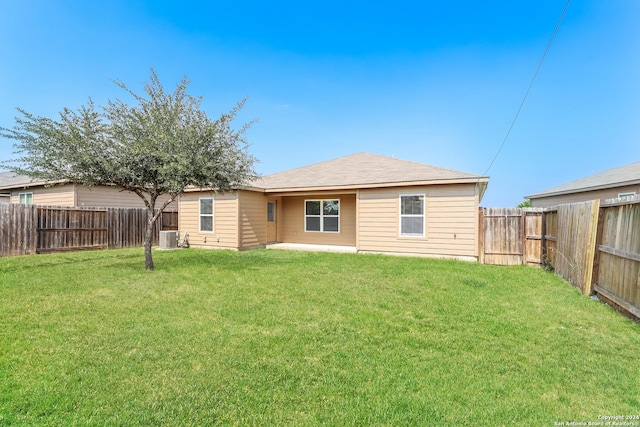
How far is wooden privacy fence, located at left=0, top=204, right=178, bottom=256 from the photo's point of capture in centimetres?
1078

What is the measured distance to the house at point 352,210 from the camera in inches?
396

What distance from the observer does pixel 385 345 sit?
349 centimetres

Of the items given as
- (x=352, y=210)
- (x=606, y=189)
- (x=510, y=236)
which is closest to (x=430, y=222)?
(x=510, y=236)

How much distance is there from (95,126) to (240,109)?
11.8 ft

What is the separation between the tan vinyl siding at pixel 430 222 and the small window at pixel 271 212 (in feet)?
14.9

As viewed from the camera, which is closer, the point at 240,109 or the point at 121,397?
the point at 121,397

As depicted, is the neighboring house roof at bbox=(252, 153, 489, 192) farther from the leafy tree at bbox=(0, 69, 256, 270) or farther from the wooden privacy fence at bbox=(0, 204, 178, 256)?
the wooden privacy fence at bbox=(0, 204, 178, 256)

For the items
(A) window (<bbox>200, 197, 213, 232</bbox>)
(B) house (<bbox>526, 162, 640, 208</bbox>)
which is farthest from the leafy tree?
(B) house (<bbox>526, 162, 640, 208</bbox>)

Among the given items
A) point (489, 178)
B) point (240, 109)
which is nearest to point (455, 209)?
point (489, 178)

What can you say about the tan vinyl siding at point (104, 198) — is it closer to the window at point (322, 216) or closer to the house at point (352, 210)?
the house at point (352, 210)

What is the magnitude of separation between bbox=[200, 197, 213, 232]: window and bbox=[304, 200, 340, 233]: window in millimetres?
4097

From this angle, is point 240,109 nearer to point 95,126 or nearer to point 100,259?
point 95,126

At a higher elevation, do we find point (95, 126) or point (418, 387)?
point (95, 126)

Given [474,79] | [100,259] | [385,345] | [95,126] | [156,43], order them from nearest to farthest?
[385,345] < [95,126] < [100,259] < [156,43] < [474,79]
